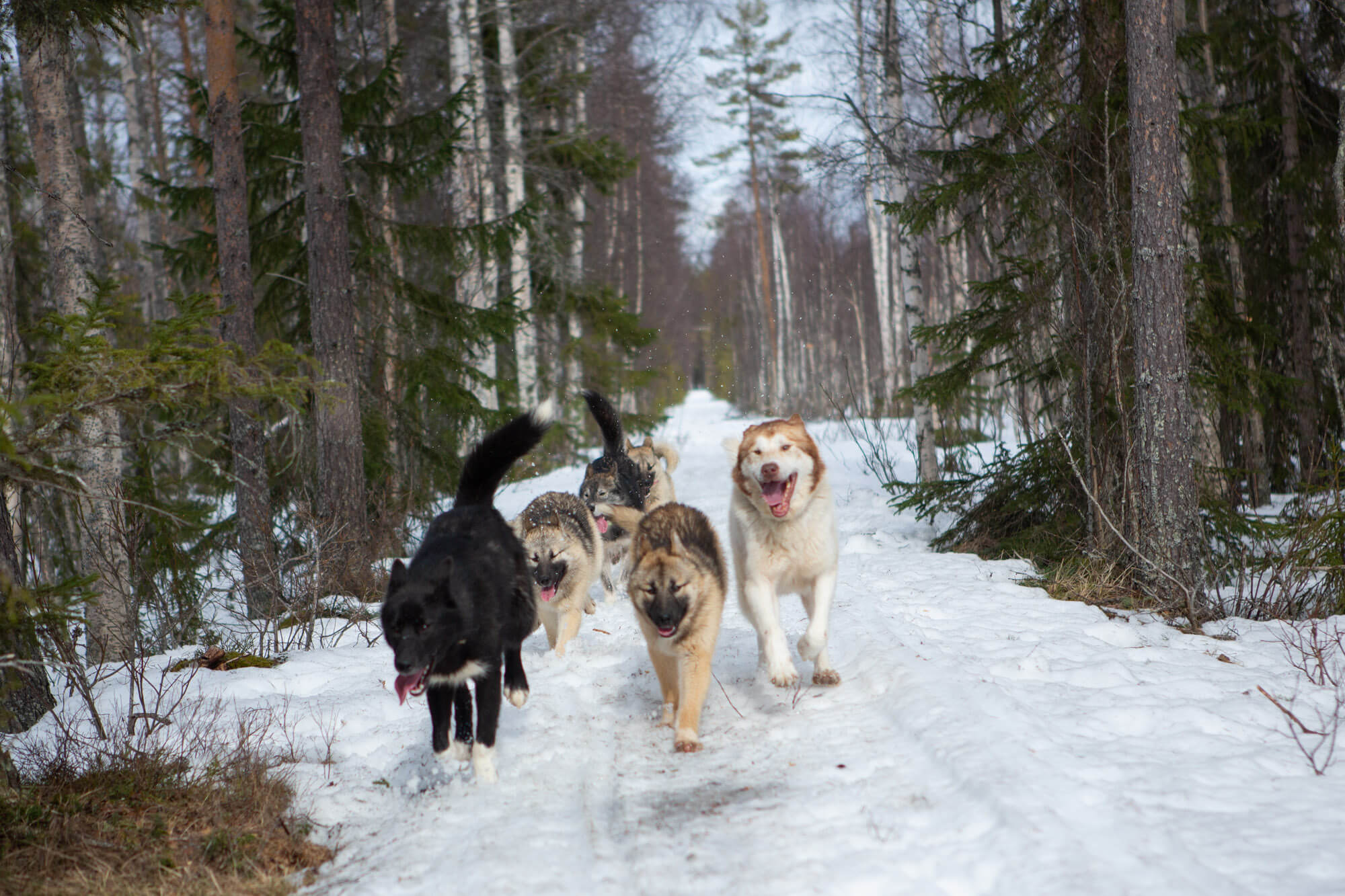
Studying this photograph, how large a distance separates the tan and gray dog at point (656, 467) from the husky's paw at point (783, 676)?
186 inches

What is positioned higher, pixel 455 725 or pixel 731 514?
pixel 731 514

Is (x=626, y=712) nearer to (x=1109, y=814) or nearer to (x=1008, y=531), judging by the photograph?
(x=1109, y=814)

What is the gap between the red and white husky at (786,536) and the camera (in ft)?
15.8

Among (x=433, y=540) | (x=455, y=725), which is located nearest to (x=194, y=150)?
(x=433, y=540)

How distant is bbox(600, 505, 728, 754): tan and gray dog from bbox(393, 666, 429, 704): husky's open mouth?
1.25 m

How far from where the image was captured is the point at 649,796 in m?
3.69

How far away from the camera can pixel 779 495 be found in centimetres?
488

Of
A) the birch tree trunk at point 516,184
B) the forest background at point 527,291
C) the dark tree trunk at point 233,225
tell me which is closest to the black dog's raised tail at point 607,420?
the forest background at point 527,291

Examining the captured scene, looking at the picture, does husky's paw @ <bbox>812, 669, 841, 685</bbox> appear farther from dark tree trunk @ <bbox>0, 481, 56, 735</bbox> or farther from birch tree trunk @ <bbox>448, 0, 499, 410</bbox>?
birch tree trunk @ <bbox>448, 0, 499, 410</bbox>

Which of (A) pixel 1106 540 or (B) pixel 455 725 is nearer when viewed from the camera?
(B) pixel 455 725

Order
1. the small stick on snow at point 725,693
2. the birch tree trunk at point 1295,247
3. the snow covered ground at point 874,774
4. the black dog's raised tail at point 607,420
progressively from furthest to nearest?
1. the birch tree trunk at point 1295,247
2. the black dog's raised tail at point 607,420
3. the small stick on snow at point 725,693
4. the snow covered ground at point 874,774

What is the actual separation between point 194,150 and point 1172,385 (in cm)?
1063

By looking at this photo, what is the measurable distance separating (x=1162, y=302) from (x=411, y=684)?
18.6 feet

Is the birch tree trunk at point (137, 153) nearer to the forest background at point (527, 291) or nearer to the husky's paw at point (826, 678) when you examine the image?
the forest background at point (527, 291)
